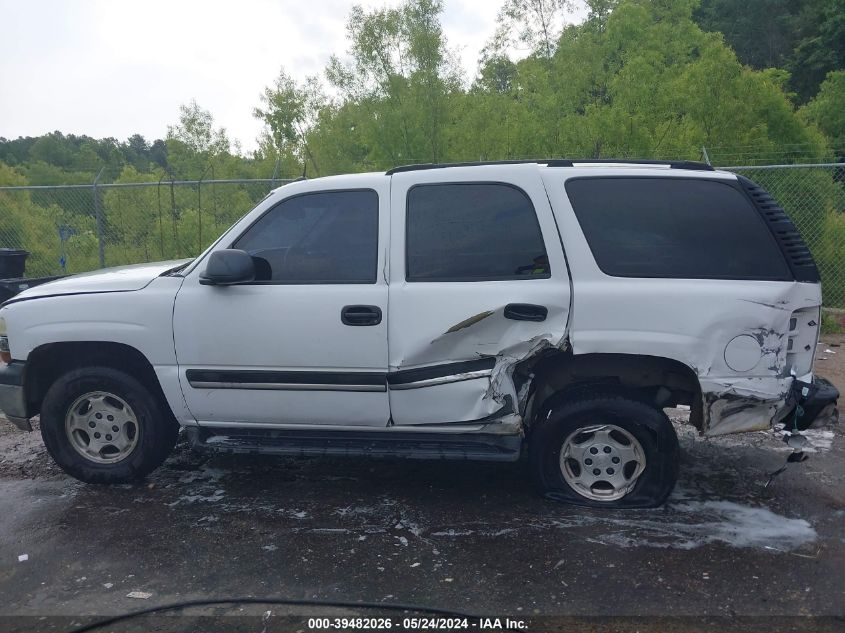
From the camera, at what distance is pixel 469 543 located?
3854 millimetres

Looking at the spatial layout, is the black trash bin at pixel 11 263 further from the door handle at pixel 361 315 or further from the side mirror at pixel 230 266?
the door handle at pixel 361 315

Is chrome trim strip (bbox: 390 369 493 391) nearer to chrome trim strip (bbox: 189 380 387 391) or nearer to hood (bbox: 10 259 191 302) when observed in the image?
chrome trim strip (bbox: 189 380 387 391)

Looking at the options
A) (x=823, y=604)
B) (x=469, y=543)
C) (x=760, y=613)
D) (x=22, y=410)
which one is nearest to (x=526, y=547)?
(x=469, y=543)

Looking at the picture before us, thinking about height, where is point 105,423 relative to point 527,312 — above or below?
below

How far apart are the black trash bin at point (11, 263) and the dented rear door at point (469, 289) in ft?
21.1

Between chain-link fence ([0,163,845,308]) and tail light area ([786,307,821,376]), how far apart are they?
6820 millimetres

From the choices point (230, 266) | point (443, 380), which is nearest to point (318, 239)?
point (230, 266)

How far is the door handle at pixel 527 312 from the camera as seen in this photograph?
13.0 ft

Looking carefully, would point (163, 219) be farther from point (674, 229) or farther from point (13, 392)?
point (674, 229)

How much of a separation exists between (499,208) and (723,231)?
1.23 meters

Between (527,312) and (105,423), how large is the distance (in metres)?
2.80

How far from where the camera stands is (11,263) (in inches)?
342

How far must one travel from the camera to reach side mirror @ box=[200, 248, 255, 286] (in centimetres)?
411

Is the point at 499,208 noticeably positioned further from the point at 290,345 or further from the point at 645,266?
the point at 290,345
